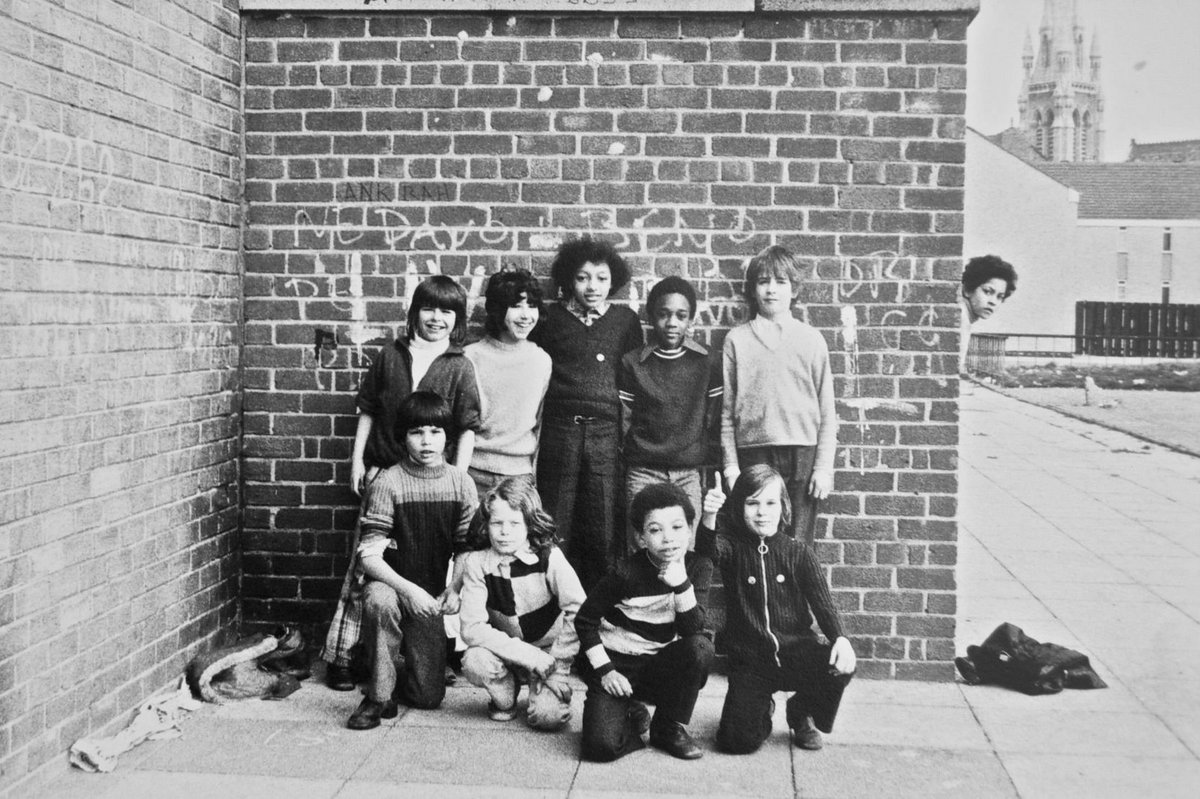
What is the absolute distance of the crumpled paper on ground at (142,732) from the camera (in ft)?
14.4

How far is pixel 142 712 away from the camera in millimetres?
4828

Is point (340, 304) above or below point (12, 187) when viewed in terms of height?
below

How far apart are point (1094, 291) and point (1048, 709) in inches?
1706

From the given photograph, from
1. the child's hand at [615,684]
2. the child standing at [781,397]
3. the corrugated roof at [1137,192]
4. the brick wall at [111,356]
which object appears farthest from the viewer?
the corrugated roof at [1137,192]

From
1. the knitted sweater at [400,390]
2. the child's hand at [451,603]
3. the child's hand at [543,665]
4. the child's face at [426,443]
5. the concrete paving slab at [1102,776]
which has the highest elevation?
the knitted sweater at [400,390]

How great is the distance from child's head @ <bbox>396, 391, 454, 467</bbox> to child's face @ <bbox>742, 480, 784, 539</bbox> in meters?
1.33

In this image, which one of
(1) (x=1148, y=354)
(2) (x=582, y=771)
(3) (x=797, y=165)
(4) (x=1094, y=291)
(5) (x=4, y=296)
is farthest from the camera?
(4) (x=1094, y=291)

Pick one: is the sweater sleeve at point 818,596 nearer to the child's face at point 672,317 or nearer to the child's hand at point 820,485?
the child's hand at point 820,485

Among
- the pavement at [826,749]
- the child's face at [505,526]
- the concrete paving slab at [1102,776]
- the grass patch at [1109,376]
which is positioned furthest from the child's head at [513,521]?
the grass patch at [1109,376]

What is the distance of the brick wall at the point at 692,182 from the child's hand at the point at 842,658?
1.12m

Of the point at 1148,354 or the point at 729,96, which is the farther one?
the point at 1148,354

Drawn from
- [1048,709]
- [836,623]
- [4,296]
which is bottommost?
[1048,709]

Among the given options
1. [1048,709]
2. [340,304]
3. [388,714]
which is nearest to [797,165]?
[340,304]

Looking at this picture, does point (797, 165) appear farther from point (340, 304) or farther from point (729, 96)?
point (340, 304)
